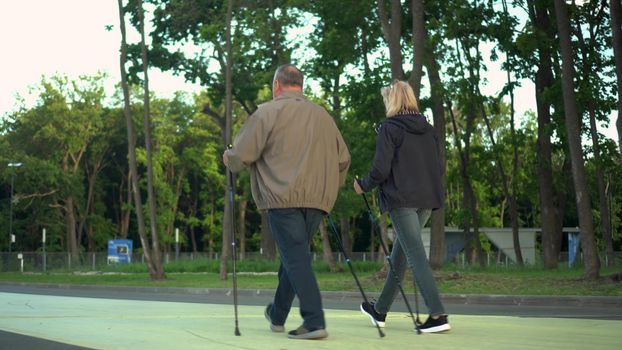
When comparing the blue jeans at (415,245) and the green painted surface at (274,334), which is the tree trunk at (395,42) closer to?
the green painted surface at (274,334)

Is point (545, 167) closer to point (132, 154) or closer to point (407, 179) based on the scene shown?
point (132, 154)

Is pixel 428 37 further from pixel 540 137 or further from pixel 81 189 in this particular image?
pixel 81 189

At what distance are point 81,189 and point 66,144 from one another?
152 inches

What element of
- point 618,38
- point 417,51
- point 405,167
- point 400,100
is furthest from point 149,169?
point 405,167

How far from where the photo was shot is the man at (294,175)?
6.70 meters

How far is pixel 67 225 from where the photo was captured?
7350 centimetres

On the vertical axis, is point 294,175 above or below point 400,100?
below

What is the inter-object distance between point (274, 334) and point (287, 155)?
1.27 metres

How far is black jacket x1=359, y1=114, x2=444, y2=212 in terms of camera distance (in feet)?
24.4

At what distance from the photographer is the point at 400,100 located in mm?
7637

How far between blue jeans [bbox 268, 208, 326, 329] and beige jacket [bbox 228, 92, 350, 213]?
8 cm

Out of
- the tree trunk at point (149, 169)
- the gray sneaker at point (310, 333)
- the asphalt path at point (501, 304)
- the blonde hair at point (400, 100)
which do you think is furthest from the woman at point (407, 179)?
the tree trunk at point (149, 169)

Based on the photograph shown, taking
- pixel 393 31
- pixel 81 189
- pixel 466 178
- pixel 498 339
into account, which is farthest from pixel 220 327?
pixel 81 189

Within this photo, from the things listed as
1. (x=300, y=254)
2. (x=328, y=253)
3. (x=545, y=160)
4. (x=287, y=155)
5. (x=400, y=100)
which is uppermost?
(x=545, y=160)
